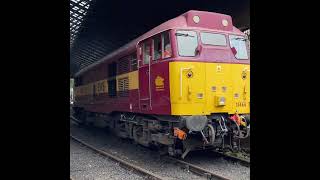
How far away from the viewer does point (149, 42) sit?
9484 mm

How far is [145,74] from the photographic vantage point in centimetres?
963

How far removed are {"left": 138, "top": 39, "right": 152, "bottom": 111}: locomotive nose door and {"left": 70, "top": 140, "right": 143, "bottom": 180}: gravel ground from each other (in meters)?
1.78

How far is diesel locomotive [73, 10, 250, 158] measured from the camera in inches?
331

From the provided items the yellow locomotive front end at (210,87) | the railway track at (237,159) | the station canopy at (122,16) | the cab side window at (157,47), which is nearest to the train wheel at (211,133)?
the yellow locomotive front end at (210,87)

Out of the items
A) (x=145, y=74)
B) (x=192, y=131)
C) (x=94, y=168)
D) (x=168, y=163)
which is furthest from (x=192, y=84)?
(x=94, y=168)

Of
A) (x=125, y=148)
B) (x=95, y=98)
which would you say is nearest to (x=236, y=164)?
(x=125, y=148)

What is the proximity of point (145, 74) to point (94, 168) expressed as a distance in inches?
111

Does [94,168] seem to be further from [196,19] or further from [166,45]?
[196,19]

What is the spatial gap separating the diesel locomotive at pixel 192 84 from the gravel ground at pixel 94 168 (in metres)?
1.17

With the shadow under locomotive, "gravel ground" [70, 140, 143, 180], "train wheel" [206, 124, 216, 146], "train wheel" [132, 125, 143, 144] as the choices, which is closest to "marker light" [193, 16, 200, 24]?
the shadow under locomotive

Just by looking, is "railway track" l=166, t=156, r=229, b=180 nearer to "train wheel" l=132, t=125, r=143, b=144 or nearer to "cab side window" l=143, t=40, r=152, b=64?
"train wheel" l=132, t=125, r=143, b=144

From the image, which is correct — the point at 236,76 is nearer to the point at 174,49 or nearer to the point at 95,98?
the point at 174,49
